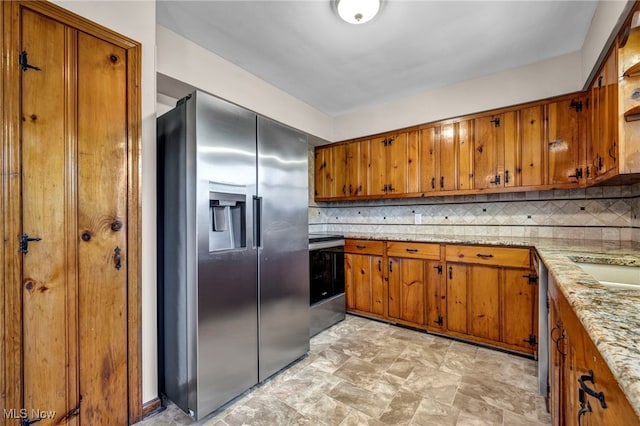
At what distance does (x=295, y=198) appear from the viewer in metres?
2.30

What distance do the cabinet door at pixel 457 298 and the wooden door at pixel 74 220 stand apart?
259cm

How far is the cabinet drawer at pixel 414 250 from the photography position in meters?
2.81

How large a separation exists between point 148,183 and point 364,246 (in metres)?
2.30

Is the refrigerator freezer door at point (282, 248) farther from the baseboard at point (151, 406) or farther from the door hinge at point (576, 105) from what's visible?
the door hinge at point (576, 105)

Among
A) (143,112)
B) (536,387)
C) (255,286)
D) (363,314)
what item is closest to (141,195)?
(143,112)

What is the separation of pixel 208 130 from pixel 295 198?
0.86 m

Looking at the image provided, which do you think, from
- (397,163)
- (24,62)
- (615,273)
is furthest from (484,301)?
(24,62)

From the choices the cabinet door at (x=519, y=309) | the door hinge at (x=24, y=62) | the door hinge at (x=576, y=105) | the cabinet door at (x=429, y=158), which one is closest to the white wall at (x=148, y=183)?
the door hinge at (x=24, y=62)

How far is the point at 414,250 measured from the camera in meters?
2.93

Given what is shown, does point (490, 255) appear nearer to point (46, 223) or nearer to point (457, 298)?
point (457, 298)

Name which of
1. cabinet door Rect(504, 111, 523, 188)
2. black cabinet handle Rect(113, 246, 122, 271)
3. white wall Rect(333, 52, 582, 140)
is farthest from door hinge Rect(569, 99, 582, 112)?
black cabinet handle Rect(113, 246, 122, 271)

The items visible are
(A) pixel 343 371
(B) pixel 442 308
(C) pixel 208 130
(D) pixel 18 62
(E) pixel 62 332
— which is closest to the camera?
(D) pixel 18 62

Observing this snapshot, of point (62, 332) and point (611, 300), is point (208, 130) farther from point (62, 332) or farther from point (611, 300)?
point (611, 300)

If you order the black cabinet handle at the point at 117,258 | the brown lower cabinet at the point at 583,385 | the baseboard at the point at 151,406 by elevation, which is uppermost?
the black cabinet handle at the point at 117,258
